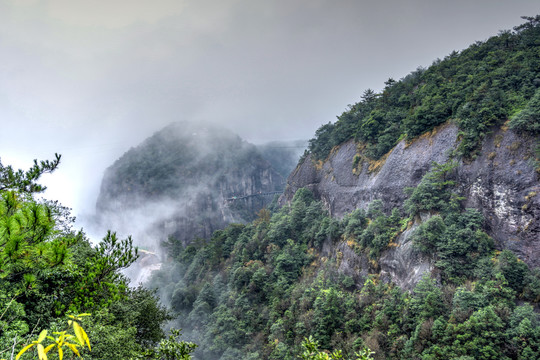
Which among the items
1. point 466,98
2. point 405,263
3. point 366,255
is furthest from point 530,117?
point 366,255

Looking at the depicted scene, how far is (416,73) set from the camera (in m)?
27.8

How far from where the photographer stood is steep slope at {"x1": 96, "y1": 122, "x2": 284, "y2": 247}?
80.5 metres

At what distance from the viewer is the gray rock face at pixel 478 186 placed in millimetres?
13047

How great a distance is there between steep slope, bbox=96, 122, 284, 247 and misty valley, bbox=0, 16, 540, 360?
46.0 m

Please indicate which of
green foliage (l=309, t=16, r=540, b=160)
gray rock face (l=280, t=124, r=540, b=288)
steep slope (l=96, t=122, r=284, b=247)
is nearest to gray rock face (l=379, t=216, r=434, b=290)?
gray rock face (l=280, t=124, r=540, b=288)

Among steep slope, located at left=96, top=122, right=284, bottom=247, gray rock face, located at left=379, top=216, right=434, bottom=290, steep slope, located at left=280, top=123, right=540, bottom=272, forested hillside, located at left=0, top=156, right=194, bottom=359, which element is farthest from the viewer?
steep slope, located at left=96, top=122, right=284, bottom=247

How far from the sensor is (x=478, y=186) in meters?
15.2

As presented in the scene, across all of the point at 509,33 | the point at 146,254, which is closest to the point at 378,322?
the point at 509,33

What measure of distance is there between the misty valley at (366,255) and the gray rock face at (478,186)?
85 mm

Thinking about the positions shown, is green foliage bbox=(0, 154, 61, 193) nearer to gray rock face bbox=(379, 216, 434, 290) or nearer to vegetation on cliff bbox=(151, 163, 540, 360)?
vegetation on cliff bbox=(151, 163, 540, 360)

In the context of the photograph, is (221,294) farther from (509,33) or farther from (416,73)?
(509,33)

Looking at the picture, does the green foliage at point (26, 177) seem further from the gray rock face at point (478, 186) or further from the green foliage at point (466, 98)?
the green foliage at point (466, 98)

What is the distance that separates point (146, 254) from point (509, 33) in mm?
75628

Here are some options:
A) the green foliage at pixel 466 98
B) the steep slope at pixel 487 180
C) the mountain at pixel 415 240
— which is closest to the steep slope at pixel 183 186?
the mountain at pixel 415 240
